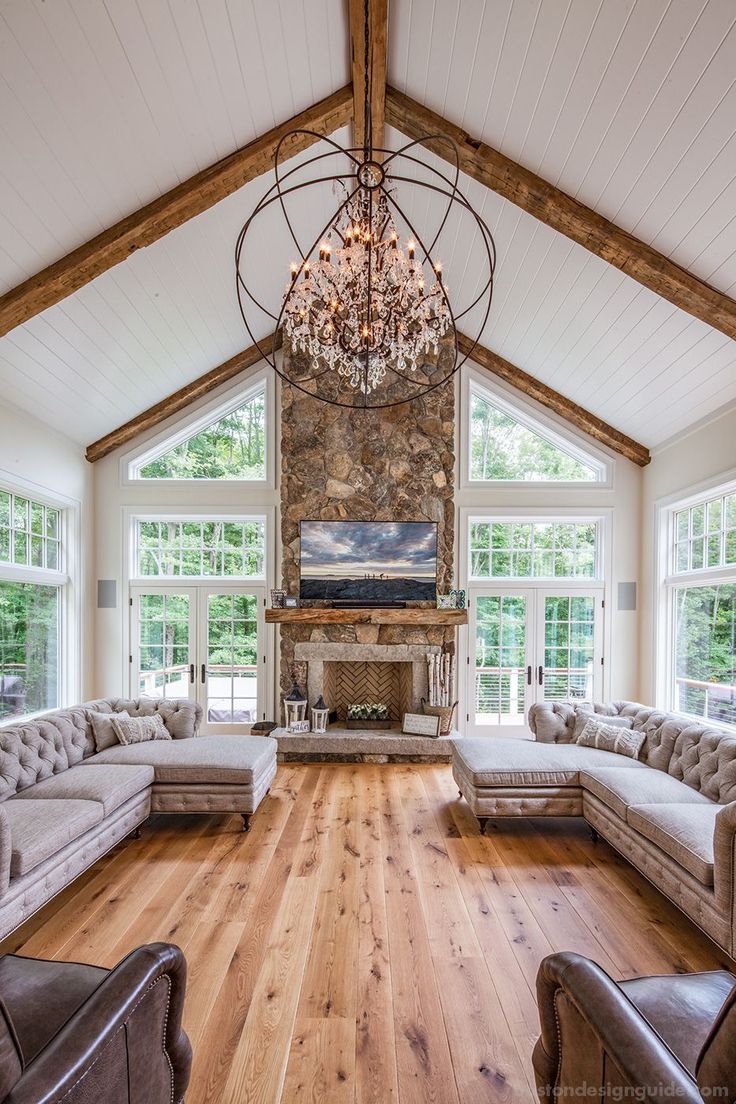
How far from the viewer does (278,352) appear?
23.8 feet

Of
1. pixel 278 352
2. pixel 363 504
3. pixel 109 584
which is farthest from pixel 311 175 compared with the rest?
pixel 109 584

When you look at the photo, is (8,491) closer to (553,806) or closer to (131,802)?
(131,802)

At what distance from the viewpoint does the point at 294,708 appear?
→ 21.1ft

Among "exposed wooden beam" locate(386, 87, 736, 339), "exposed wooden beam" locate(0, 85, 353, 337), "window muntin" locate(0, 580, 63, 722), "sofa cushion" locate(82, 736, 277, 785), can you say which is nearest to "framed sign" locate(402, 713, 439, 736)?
"sofa cushion" locate(82, 736, 277, 785)

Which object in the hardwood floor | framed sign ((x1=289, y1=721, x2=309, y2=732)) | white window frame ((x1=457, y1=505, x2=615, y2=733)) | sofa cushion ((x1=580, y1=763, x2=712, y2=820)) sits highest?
white window frame ((x1=457, y1=505, x2=615, y2=733))

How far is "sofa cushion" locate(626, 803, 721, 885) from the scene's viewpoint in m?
2.82

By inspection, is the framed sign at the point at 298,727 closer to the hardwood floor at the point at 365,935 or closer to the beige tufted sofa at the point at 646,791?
the hardwood floor at the point at 365,935

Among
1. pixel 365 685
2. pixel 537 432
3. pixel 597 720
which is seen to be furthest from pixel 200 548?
pixel 597 720

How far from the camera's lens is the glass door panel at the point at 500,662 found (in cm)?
694

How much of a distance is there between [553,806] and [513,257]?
4407 mm

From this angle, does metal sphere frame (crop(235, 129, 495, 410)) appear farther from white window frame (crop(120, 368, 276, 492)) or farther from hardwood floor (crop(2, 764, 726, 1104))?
hardwood floor (crop(2, 764, 726, 1104))

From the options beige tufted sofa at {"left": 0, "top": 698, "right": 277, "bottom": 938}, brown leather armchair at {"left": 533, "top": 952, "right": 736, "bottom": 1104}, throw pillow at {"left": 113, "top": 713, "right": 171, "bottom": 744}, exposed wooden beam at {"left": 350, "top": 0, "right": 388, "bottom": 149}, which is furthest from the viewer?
throw pillow at {"left": 113, "top": 713, "right": 171, "bottom": 744}

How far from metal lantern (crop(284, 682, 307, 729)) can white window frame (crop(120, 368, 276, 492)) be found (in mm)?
2344

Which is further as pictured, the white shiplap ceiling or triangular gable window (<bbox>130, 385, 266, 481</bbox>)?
triangular gable window (<bbox>130, 385, 266, 481</bbox>)
